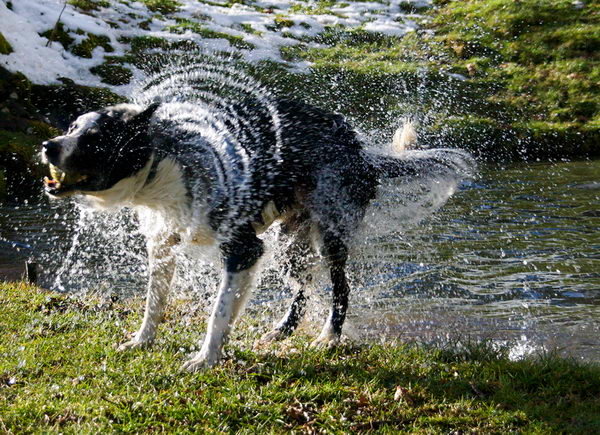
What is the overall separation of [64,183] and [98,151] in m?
0.26

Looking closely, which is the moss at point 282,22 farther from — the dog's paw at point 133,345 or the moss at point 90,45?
the dog's paw at point 133,345

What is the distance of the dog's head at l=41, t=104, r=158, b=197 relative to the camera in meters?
3.20

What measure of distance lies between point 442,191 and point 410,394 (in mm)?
2288

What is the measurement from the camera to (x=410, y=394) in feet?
10.1

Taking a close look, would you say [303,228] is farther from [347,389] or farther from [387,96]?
[387,96]

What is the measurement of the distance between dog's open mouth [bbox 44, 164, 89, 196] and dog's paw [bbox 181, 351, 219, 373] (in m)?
1.17

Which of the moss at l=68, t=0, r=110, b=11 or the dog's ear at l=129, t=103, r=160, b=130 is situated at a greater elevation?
the dog's ear at l=129, t=103, r=160, b=130

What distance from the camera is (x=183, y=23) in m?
15.8

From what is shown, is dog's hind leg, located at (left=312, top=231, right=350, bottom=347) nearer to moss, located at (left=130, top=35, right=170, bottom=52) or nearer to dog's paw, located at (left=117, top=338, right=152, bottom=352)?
dog's paw, located at (left=117, top=338, right=152, bottom=352)

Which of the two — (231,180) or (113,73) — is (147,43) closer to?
(113,73)

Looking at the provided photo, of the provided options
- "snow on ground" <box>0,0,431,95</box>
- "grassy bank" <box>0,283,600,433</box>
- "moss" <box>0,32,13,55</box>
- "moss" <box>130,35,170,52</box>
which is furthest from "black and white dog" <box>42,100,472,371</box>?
"moss" <box>130,35,170,52</box>

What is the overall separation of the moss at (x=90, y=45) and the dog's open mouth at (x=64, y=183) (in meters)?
10.6

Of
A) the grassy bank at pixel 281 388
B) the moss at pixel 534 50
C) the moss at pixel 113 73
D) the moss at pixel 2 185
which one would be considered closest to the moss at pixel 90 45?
the moss at pixel 113 73

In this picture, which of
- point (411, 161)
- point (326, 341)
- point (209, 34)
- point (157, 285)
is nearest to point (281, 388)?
point (326, 341)
